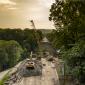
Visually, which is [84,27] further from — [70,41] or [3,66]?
[3,66]

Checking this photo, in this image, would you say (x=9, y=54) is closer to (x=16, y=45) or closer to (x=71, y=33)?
(x=16, y=45)

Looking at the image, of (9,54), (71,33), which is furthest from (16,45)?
(71,33)

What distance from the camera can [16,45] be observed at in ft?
221

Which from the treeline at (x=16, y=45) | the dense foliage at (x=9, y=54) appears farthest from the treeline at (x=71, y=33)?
the treeline at (x=16, y=45)

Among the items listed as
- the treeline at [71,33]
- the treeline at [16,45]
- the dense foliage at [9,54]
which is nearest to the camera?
the treeline at [71,33]

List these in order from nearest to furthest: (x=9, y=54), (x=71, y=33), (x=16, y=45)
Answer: (x=71, y=33) → (x=9, y=54) → (x=16, y=45)

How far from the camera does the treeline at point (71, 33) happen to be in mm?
21688

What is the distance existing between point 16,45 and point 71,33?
43.4 meters

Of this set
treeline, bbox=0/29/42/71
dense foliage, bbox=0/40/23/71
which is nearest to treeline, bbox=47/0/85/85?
dense foliage, bbox=0/40/23/71

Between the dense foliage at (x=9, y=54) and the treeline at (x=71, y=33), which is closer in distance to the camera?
the treeline at (x=71, y=33)

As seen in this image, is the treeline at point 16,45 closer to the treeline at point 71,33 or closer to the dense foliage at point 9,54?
the dense foliage at point 9,54

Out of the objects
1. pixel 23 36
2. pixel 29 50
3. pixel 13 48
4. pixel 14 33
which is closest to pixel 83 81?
pixel 13 48

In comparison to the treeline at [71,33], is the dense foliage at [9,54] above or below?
below

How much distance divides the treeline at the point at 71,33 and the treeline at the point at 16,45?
111 ft
